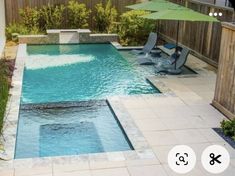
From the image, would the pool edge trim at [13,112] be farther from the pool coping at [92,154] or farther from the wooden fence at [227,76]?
the wooden fence at [227,76]

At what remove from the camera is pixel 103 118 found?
8758 millimetres

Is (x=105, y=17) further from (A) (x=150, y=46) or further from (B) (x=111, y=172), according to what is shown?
(B) (x=111, y=172)

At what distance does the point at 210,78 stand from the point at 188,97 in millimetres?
2180

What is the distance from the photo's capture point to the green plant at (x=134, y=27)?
1688 centimetres

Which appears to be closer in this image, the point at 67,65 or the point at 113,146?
the point at 113,146

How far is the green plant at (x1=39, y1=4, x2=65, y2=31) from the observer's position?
1769 cm

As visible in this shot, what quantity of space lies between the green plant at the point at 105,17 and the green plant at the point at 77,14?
497mm

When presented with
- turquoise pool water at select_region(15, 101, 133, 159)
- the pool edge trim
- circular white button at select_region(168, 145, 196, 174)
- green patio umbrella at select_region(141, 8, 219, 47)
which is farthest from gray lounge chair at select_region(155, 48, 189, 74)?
circular white button at select_region(168, 145, 196, 174)

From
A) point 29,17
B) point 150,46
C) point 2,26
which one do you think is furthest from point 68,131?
point 29,17

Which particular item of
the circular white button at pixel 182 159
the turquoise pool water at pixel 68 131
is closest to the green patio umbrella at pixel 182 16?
the turquoise pool water at pixel 68 131

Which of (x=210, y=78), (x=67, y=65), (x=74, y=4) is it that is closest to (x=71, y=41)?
(x=74, y=4)

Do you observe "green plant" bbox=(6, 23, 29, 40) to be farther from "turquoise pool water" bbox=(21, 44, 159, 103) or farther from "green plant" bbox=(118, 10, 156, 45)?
"green plant" bbox=(118, 10, 156, 45)

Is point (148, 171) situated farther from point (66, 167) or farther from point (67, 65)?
point (67, 65)

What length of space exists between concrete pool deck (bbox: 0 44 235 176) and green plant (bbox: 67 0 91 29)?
7.49 meters
